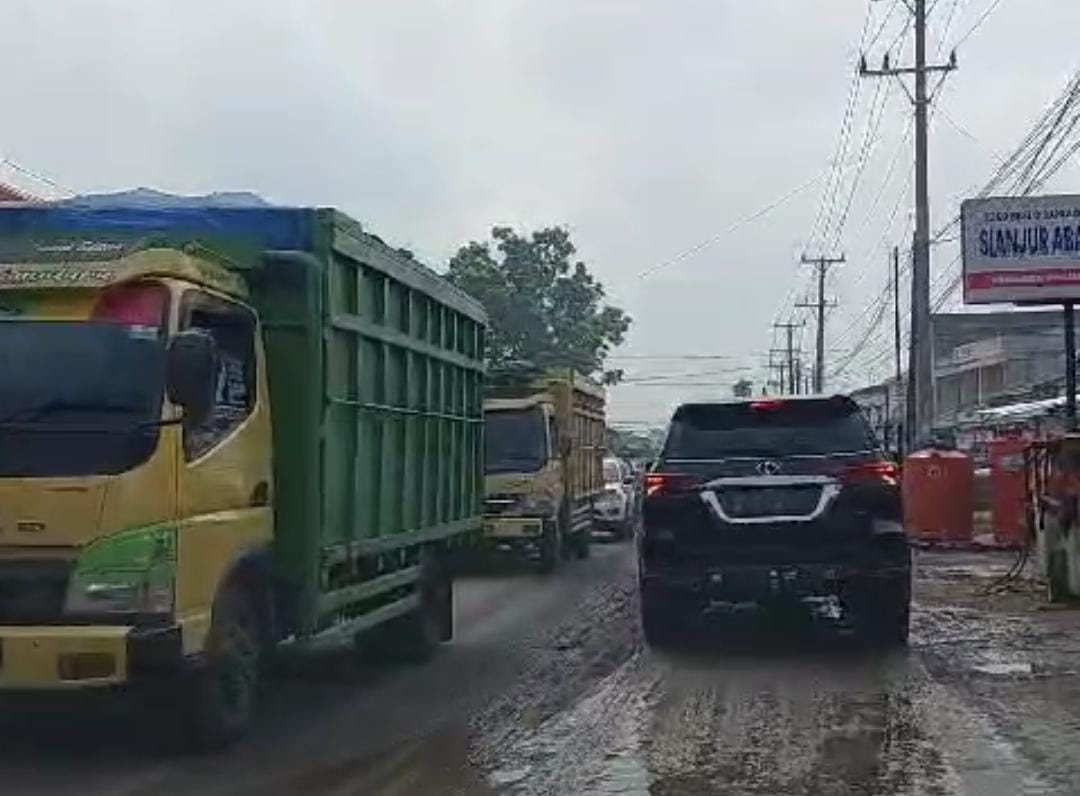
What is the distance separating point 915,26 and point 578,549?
19.8 m

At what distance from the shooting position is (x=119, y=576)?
8.41m

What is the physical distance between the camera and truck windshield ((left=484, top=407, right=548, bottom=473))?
920 inches

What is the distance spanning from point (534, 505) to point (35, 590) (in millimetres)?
14805

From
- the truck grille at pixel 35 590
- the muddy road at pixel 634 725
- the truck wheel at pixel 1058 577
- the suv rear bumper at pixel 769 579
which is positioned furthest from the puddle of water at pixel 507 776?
the truck wheel at pixel 1058 577

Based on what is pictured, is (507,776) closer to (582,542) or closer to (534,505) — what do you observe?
(534,505)

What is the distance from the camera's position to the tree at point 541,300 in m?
56.9

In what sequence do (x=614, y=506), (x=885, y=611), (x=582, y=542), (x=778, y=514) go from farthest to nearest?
A: (x=614, y=506)
(x=582, y=542)
(x=885, y=611)
(x=778, y=514)

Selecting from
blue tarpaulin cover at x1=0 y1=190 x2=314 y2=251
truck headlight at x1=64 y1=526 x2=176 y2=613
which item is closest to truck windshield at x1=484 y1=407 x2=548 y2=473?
blue tarpaulin cover at x1=0 y1=190 x2=314 y2=251

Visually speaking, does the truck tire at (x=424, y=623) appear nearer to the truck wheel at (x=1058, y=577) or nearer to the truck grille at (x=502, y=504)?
the truck wheel at (x=1058, y=577)

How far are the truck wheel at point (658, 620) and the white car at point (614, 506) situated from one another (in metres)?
18.0

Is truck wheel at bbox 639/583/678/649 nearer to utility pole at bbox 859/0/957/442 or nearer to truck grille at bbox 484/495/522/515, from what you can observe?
truck grille at bbox 484/495/522/515

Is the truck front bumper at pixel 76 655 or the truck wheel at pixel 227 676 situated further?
the truck wheel at pixel 227 676

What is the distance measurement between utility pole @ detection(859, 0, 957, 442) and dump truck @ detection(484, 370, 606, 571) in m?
14.6

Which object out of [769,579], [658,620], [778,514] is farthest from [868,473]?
[658,620]
